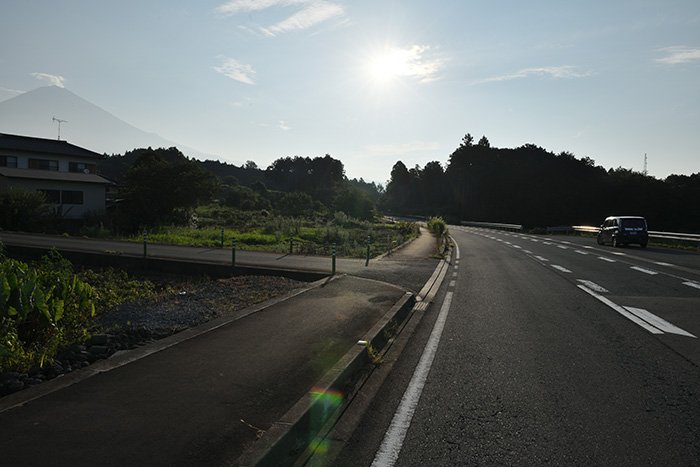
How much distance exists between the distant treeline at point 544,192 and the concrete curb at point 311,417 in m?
70.8

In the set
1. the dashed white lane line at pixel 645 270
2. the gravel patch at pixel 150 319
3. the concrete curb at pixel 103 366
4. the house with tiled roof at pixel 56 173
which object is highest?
the house with tiled roof at pixel 56 173

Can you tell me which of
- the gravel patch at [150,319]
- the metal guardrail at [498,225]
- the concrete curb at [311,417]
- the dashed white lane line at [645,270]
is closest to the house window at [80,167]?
the gravel patch at [150,319]

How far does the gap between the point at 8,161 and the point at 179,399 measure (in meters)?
47.1

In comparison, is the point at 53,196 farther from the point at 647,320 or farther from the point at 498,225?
the point at 498,225

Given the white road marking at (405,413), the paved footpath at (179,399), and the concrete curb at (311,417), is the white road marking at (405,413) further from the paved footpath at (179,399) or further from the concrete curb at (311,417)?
the paved footpath at (179,399)

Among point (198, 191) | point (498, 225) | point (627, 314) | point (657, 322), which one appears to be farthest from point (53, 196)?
point (498, 225)

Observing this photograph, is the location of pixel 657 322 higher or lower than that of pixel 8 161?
lower

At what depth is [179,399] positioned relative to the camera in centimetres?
461

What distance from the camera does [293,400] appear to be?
183 inches

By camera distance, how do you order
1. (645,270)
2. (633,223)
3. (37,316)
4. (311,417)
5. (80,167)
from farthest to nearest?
(80,167), (633,223), (645,270), (37,316), (311,417)

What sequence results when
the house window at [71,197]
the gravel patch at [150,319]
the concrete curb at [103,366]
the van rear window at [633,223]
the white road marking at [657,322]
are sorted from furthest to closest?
the house window at [71,197], the van rear window at [633,223], the white road marking at [657,322], the gravel patch at [150,319], the concrete curb at [103,366]

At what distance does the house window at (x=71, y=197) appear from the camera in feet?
132

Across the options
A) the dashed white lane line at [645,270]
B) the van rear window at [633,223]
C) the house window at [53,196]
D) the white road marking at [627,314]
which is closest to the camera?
the white road marking at [627,314]

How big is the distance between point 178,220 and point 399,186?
11049 centimetres
